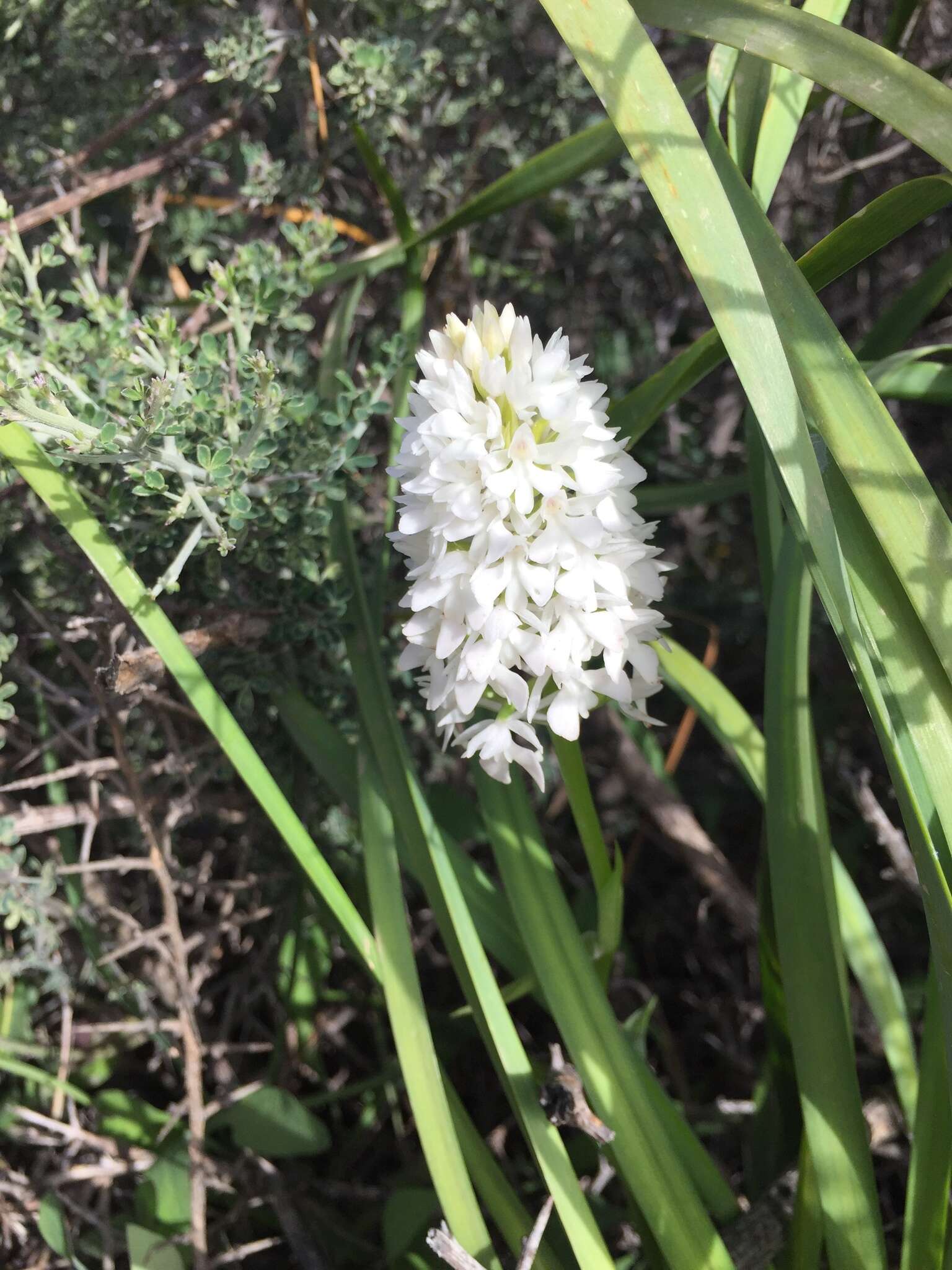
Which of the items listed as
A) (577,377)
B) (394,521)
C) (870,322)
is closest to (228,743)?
(394,521)

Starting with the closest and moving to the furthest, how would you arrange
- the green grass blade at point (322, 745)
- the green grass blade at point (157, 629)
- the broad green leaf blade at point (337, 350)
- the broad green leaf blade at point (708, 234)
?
the broad green leaf blade at point (708, 234) → the green grass blade at point (157, 629) → the green grass blade at point (322, 745) → the broad green leaf blade at point (337, 350)

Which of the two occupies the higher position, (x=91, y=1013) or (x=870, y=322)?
(x=870, y=322)

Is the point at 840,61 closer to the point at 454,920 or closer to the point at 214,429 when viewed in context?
the point at 214,429

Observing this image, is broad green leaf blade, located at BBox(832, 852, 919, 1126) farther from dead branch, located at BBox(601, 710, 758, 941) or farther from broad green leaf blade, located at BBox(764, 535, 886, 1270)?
dead branch, located at BBox(601, 710, 758, 941)

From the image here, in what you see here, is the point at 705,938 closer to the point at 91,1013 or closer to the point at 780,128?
the point at 91,1013

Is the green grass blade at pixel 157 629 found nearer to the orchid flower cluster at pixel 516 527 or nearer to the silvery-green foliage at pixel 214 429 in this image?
the silvery-green foliage at pixel 214 429

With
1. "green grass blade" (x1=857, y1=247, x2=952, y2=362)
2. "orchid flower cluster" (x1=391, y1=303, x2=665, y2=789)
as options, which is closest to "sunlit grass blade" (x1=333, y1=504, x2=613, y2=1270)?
"orchid flower cluster" (x1=391, y1=303, x2=665, y2=789)

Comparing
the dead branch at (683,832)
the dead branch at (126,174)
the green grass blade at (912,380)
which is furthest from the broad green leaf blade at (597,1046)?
the dead branch at (126,174)
